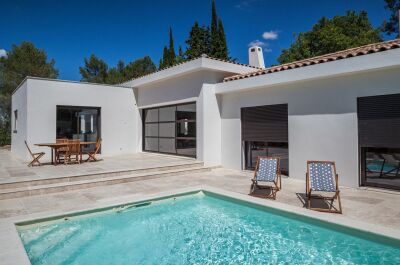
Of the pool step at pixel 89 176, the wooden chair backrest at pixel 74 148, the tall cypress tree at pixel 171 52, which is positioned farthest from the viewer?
the tall cypress tree at pixel 171 52

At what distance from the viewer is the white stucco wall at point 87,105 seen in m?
12.5

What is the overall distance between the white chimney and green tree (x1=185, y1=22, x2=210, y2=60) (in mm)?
18627

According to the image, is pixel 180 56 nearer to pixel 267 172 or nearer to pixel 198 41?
pixel 198 41

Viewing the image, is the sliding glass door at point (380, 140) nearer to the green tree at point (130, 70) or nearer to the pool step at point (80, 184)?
the pool step at point (80, 184)

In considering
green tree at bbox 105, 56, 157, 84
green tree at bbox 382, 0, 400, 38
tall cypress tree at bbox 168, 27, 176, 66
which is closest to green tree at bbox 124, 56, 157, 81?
green tree at bbox 105, 56, 157, 84

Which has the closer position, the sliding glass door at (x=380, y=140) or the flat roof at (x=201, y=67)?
the sliding glass door at (x=380, y=140)

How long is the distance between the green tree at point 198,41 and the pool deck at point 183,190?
2580cm

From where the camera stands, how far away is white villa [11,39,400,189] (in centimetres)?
751

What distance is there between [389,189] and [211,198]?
4.77 meters

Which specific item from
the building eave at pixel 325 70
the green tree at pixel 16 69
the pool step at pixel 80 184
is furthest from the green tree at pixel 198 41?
the pool step at pixel 80 184

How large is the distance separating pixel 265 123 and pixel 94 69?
117 feet

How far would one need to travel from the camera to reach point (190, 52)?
33.8 metres

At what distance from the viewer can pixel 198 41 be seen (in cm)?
3341

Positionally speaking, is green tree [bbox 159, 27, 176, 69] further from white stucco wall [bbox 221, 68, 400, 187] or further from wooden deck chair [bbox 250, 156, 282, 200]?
wooden deck chair [bbox 250, 156, 282, 200]
